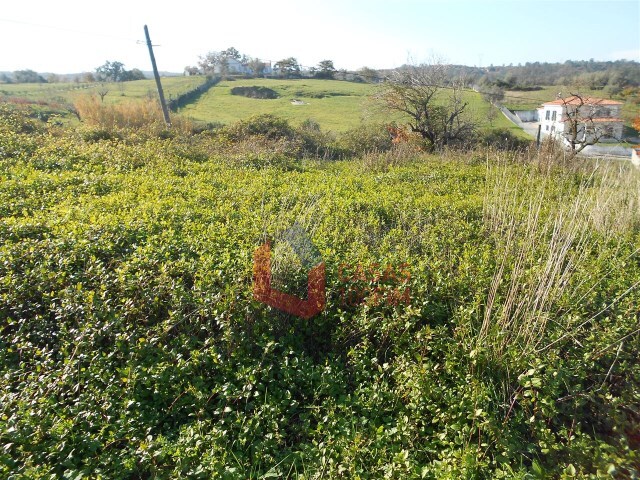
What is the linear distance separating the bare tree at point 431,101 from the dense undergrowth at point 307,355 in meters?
13.5

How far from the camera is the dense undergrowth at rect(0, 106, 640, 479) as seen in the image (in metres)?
2.62

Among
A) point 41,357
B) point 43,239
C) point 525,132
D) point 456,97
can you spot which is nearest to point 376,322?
point 41,357

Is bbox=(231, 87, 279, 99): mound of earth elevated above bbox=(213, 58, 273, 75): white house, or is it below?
below

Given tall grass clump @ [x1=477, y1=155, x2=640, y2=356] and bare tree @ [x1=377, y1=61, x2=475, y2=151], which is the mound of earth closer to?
bare tree @ [x1=377, y1=61, x2=475, y2=151]

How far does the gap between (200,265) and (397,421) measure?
2.74m

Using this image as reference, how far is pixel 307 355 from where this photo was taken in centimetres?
375

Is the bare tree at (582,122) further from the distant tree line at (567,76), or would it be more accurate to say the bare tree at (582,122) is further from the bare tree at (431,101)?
the distant tree line at (567,76)

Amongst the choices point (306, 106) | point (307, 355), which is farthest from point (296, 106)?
point (307, 355)

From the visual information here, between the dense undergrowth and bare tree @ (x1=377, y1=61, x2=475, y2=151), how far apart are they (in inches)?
533

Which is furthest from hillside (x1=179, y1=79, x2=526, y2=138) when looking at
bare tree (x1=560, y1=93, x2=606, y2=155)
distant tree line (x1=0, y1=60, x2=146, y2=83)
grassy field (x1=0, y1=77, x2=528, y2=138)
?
distant tree line (x1=0, y1=60, x2=146, y2=83)

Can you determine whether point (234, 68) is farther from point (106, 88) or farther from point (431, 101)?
point (431, 101)

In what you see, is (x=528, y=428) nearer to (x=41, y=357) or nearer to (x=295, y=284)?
(x=295, y=284)

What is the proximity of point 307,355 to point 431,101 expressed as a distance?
1828cm

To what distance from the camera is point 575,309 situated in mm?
3820
